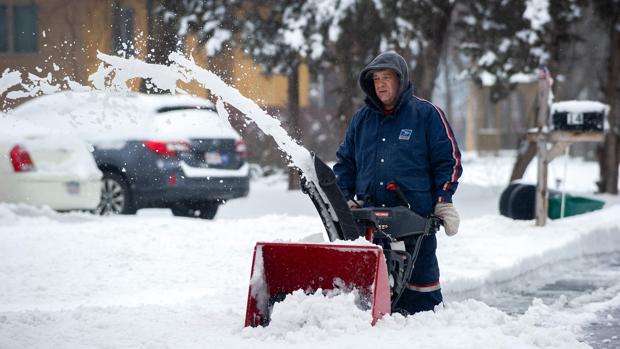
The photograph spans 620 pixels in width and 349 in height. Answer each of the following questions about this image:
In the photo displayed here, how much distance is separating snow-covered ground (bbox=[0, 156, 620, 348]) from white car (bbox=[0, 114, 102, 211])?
0.21m

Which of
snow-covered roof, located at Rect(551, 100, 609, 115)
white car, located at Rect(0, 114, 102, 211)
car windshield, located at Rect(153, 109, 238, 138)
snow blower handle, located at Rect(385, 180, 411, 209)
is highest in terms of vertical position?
snow blower handle, located at Rect(385, 180, 411, 209)

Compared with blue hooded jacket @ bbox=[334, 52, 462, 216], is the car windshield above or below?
below

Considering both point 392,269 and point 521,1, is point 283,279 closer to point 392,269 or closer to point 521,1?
point 392,269

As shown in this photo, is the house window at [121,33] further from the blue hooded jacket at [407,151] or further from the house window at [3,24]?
the house window at [3,24]

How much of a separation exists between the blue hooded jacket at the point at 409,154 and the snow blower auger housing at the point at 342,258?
144mm

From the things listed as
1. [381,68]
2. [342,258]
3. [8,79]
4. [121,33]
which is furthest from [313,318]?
[121,33]

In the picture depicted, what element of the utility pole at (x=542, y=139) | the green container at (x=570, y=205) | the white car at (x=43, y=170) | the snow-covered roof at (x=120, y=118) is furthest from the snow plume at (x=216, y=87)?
the green container at (x=570, y=205)

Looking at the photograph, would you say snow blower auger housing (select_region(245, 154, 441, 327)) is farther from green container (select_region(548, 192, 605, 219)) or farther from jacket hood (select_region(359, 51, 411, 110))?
green container (select_region(548, 192, 605, 219))

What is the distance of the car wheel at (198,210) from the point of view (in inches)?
531

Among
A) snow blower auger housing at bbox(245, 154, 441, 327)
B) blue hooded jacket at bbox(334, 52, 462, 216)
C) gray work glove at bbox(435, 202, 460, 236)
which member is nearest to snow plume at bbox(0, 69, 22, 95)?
blue hooded jacket at bbox(334, 52, 462, 216)

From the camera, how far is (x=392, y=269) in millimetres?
5426

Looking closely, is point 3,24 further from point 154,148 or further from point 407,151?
point 407,151

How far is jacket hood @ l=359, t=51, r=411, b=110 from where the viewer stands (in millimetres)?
5547

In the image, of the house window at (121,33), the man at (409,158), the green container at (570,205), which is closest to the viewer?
the man at (409,158)
